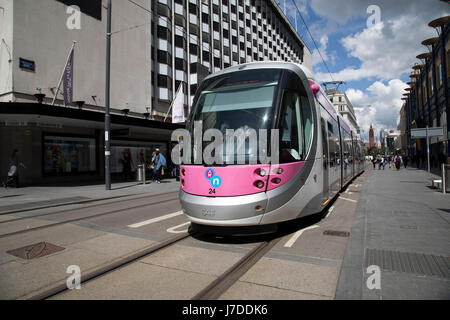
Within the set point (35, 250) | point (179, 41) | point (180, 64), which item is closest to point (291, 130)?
point (35, 250)

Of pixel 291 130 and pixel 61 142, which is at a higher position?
pixel 61 142

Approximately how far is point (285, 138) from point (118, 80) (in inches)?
797

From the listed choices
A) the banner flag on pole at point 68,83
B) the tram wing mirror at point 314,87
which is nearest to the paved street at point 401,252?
the tram wing mirror at point 314,87

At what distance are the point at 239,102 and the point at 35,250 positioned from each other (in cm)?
401

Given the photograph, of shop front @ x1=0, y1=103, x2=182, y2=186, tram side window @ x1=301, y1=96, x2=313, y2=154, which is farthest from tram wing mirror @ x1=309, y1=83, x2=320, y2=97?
shop front @ x1=0, y1=103, x2=182, y2=186

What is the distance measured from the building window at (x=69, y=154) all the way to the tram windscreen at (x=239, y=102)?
48.4ft

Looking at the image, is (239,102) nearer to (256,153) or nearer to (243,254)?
(256,153)

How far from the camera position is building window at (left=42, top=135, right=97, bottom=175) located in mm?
16703

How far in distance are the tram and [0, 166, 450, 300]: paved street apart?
0.56 m

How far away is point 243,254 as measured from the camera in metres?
4.20

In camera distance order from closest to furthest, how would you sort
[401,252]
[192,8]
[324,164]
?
[401,252] → [324,164] → [192,8]

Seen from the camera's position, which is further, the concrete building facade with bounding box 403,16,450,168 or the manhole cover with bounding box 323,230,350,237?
the concrete building facade with bounding box 403,16,450,168

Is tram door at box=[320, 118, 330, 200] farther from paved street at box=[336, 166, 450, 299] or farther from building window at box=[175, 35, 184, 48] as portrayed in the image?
building window at box=[175, 35, 184, 48]

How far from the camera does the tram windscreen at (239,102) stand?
4.74 m
